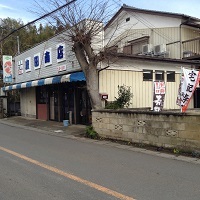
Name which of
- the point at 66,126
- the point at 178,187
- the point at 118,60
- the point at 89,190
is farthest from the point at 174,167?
the point at 66,126

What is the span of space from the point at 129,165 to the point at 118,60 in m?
8.24

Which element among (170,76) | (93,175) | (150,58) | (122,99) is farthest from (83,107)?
(93,175)

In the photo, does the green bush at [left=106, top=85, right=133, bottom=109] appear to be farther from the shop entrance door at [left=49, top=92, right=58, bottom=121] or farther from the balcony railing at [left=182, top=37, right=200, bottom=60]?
the balcony railing at [left=182, top=37, right=200, bottom=60]

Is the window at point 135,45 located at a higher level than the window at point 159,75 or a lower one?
higher

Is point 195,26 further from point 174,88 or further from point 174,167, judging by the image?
point 174,167

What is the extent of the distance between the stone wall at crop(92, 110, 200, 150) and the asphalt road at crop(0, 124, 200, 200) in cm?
105

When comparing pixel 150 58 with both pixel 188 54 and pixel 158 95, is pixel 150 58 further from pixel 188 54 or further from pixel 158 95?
pixel 188 54

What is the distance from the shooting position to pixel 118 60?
14547 millimetres

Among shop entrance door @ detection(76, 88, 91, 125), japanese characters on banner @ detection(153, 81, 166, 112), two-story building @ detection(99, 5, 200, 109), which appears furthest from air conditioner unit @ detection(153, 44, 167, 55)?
japanese characters on banner @ detection(153, 81, 166, 112)

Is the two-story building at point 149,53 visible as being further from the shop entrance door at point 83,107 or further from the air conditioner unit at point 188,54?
the shop entrance door at point 83,107

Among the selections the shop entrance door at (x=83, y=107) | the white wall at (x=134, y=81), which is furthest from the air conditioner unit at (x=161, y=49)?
the shop entrance door at (x=83, y=107)

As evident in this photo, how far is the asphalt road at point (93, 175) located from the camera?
502cm

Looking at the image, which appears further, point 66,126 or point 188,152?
point 66,126

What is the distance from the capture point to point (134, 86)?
15383 mm
